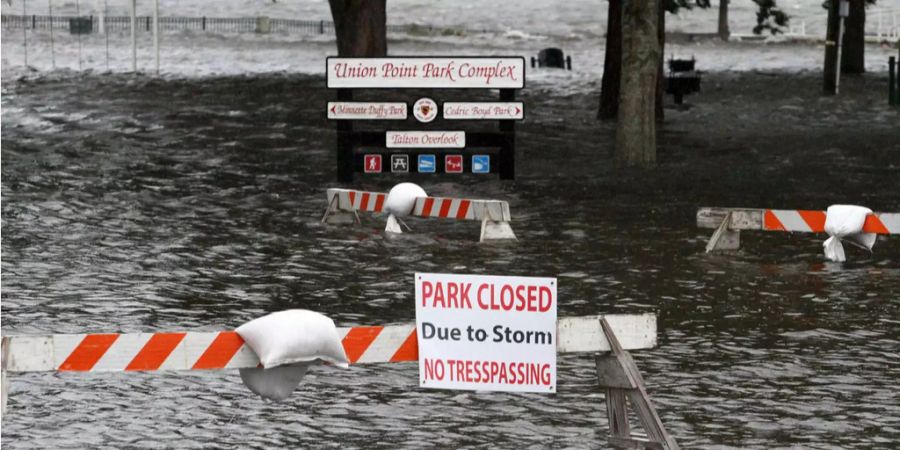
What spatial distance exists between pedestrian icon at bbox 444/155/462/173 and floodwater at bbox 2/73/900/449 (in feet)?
0.78

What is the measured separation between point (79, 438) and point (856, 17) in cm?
3890

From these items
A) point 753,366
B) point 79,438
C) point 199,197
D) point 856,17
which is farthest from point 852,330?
point 856,17

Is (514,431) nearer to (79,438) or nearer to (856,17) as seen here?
(79,438)

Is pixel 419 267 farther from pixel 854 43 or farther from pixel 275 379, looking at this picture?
pixel 854 43

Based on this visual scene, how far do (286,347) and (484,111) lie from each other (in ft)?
52.6

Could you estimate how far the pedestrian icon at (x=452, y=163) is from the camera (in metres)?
23.9

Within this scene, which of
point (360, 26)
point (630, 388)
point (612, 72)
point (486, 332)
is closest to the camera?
point (486, 332)

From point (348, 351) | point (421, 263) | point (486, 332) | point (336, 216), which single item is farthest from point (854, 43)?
point (348, 351)

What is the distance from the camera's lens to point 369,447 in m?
9.13

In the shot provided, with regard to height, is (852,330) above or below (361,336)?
below

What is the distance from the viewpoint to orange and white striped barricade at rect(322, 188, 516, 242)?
18000mm

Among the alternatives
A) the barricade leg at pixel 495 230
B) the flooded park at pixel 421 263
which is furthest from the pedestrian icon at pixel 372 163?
the barricade leg at pixel 495 230

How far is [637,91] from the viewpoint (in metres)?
25.3

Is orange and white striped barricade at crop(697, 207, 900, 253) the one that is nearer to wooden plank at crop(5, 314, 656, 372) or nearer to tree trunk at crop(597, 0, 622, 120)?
wooden plank at crop(5, 314, 656, 372)
